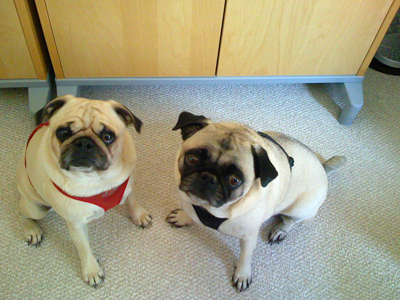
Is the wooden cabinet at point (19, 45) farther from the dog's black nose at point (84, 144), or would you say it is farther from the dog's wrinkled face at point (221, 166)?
the dog's wrinkled face at point (221, 166)

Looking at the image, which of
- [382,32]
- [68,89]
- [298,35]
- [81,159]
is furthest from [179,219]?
[382,32]

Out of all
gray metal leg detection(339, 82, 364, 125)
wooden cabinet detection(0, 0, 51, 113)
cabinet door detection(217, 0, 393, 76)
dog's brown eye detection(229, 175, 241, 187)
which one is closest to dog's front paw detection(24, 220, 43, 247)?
wooden cabinet detection(0, 0, 51, 113)

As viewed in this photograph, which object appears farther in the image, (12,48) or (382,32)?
(382,32)

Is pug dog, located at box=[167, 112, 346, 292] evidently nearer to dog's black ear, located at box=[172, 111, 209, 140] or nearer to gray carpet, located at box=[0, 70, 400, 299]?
dog's black ear, located at box=[172, 111, 209, 140]

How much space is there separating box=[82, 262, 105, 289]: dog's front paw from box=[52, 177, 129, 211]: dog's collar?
0.25m

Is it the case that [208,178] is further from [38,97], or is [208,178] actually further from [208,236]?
[38,97]

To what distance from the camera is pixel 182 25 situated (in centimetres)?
144

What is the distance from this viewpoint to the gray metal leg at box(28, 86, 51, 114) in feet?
5.16

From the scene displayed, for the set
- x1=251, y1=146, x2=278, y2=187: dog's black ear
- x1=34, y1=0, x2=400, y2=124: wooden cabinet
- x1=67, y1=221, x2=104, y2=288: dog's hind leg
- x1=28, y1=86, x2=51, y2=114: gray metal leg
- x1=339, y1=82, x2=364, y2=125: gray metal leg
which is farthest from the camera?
x1=339, y1=82, x2=364, y2=125: gray metal leg

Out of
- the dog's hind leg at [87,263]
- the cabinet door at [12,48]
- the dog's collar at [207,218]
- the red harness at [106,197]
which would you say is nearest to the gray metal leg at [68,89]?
the cabinet door at [12,48]

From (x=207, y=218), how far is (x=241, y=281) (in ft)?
1.03

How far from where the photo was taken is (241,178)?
3.03ft

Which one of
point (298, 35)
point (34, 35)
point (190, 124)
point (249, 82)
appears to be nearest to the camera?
point (190, 124)

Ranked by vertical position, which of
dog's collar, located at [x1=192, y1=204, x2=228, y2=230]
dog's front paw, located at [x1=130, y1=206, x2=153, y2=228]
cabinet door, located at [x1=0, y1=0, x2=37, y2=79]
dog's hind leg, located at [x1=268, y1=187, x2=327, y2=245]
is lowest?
dog's front paw, located at [x1=130, y1=206, x2=153, y2=228]
